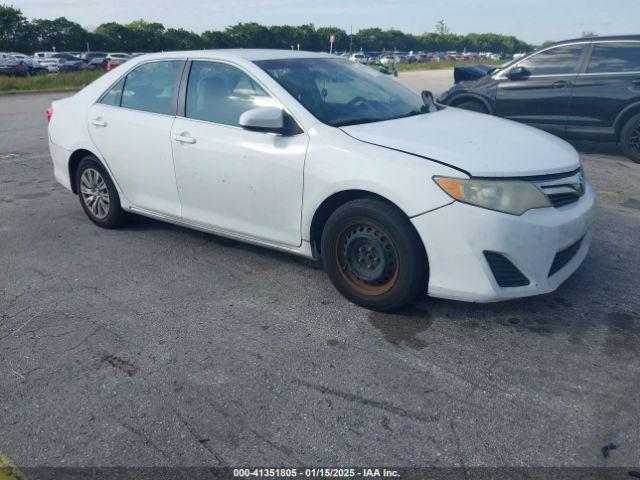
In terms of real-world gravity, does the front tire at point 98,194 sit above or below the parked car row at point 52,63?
above

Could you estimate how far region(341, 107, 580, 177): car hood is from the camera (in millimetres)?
3145

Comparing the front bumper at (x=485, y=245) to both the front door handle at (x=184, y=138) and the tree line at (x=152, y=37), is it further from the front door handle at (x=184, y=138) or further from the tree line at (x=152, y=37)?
the tree line at (x=152, y=37)

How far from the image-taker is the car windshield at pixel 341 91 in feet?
12.4

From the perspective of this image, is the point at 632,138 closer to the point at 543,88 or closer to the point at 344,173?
the point at 543,88

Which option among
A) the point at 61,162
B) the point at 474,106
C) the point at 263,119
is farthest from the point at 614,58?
the point at 61,162

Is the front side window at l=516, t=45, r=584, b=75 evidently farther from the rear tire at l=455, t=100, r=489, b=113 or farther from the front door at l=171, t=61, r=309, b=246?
the front door at l=171, t=61, r=309, b=246

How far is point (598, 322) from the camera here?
3355mm

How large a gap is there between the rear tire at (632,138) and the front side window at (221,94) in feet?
20.4

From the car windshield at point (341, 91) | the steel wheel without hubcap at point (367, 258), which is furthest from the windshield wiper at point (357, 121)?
the steel wheel without hubcap at point (367, 258)

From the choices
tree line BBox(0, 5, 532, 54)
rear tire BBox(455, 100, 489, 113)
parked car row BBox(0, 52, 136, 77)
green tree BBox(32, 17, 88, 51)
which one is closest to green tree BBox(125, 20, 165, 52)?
tree line BBox(0, 5, 532, 54)

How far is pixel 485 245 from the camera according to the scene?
303 centimetres

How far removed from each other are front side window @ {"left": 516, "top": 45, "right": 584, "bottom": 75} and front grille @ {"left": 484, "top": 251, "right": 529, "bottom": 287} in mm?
6325

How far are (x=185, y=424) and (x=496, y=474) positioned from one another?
1337mm

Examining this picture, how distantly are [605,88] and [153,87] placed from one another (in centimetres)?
647
